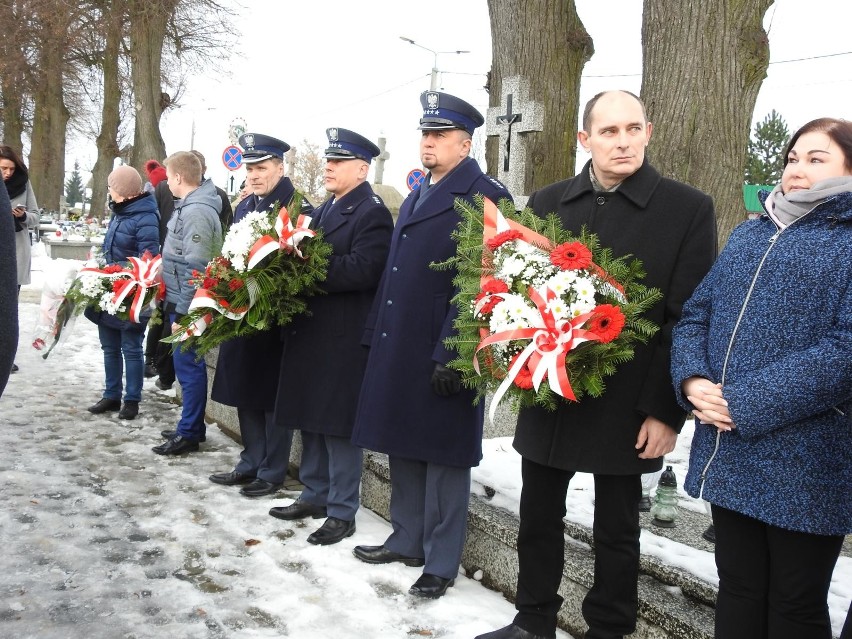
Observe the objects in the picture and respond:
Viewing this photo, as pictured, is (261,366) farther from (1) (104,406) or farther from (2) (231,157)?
(2) (231,157)

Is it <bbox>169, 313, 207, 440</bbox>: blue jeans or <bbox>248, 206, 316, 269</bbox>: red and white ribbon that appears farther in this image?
<bbox>169, 313, 207, 440</bbox>: blue jeans

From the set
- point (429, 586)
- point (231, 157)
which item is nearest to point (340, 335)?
point (429, 586)

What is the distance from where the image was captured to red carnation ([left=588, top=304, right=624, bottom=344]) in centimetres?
275

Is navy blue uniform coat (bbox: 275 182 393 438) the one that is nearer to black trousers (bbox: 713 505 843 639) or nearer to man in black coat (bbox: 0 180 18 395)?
black trousers (bbox: 713 505 843 639)

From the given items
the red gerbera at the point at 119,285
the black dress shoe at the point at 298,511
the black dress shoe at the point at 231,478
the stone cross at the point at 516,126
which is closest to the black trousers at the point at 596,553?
the black dress shoe at the point at 298,511

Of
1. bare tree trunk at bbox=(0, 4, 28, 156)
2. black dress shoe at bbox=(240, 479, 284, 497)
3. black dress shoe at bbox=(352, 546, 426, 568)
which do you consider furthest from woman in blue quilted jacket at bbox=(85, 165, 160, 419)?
bare tree trunk at bbox=(0, 4, 28, 156)

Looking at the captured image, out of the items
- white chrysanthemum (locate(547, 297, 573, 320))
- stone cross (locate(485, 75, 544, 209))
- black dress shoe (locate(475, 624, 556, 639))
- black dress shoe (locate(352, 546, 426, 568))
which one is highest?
stone cross (locate(485, 75, 544, 209))

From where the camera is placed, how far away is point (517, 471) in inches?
185

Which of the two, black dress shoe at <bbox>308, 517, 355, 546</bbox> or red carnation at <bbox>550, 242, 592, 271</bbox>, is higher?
red carnation at <bbox>550, 242, 592, 271</bbox>

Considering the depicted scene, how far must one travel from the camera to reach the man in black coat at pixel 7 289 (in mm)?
1388

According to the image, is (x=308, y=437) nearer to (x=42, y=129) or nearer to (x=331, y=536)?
(x=331, y=536)

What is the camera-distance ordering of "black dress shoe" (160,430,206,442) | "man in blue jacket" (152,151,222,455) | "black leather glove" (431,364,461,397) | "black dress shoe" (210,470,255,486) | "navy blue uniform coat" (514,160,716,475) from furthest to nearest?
1. "black dress shoe" (160,430,206,442)
2. "man in blue jacket" (152,151,222,455)
3. "black dress shoe" (210,470,255,486)
4. "black leather glove" (431,364,461,397)
5. "navy blue uniform coat" (514,160,716,475)

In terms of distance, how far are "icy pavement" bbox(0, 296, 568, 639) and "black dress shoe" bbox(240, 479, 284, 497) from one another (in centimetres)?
5

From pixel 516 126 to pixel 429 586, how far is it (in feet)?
14.1
